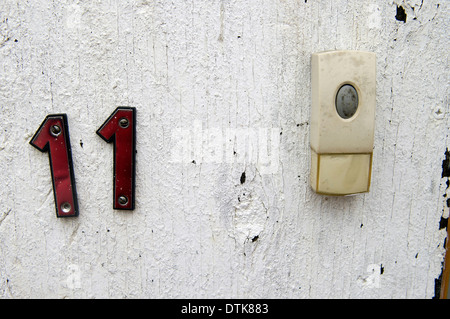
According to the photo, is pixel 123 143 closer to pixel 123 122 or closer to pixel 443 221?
pixel 123 122

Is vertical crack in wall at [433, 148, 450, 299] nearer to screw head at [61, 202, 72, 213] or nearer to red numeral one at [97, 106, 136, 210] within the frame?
red numeral one at [97, 106, 136, 210]

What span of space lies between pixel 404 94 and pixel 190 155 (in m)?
0.63

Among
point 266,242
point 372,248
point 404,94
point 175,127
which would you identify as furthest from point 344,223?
point 175,127

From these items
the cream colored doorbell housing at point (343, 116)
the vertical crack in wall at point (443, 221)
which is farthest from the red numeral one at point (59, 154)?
the vertical crack in wall at point (443, 221)

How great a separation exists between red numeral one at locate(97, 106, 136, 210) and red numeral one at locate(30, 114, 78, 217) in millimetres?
104

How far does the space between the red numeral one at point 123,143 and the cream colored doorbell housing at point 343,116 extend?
1.63ft

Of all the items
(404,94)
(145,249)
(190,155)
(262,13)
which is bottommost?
(145,249)

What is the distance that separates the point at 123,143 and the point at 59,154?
0.18m

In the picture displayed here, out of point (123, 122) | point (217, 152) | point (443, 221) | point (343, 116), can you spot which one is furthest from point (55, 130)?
point (443, 221)

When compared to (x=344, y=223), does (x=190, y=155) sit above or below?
above

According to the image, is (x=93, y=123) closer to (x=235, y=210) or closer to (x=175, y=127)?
(x=175, y=127)

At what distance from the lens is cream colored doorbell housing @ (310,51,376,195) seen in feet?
2.43

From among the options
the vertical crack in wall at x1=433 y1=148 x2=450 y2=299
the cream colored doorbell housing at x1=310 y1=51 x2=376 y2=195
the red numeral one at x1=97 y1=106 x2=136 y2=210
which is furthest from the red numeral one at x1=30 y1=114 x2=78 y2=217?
the vertical crack in wall at x1=433 y1=148 x2=450 y2=299

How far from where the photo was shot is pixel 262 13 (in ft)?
2.60
